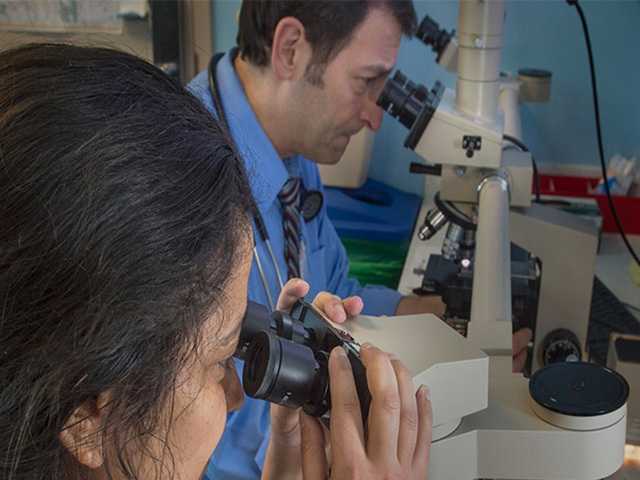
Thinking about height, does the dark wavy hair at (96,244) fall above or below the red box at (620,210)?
above

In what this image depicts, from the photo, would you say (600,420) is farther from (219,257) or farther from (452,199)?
(452,199)

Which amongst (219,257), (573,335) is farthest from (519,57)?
(219,257)

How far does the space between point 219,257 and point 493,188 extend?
2.52 ft

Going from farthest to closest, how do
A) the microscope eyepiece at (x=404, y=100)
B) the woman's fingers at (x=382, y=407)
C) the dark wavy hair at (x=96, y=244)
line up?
the microscope eyepiece at (x=404, y=100) < the woman's fingers at (x=382, y=407) < the dark wavy hair at (x=96, y=244)

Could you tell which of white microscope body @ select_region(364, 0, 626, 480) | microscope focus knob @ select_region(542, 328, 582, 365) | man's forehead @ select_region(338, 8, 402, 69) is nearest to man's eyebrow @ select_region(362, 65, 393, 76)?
man's forehead @ select_region(338, 8, 402, 69)

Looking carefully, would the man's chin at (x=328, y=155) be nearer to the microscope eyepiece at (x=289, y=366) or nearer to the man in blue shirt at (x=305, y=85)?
the man in blue shirt at (x=305, y=85)

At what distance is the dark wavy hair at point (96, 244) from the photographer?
634mm

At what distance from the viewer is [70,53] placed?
0.71m

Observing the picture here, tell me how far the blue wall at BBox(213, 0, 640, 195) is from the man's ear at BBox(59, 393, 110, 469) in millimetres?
2315

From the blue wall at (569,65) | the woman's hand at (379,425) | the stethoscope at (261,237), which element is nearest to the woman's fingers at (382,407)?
the woman's hand at (379,425)

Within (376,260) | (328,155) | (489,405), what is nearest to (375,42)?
(328,155)

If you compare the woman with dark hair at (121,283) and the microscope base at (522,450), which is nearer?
the woman with dark hair at (121,283)

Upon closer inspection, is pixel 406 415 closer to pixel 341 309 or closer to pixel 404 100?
pixel 341 309

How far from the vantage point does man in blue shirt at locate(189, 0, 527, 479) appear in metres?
1.62
